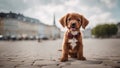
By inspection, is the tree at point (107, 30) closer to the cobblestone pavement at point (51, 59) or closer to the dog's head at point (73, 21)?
the cobblestone pavement at point (51, 59)

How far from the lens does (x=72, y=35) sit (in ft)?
13.8

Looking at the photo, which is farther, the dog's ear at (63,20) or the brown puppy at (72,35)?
the dog's ear at (63,20)

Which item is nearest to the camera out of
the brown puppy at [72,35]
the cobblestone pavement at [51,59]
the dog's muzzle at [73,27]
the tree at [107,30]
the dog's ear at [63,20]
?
the cobblestone pavement at [51,59]

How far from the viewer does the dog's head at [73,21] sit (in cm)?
403

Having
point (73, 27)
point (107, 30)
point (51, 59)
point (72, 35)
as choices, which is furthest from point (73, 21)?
point (107, 30)

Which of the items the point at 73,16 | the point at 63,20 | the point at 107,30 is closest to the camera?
the point at 73,16

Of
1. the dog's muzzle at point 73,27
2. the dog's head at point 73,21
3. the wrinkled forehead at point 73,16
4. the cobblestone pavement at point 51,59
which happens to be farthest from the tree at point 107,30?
the dog's muzzle at point 73,27

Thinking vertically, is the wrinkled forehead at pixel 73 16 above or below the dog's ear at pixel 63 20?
above

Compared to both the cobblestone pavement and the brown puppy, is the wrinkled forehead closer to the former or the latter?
the brown puppy

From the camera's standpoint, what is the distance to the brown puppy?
4.13 m

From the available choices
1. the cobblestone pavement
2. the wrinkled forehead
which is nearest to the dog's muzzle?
the wrinkled forehead

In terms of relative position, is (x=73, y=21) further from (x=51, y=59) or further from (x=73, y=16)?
(x=51, y=59)

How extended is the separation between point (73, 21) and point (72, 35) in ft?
1.13

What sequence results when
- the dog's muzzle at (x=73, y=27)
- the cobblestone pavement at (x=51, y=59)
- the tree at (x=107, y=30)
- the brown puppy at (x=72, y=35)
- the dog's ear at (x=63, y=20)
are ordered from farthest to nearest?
the tree at (x=107, y=30)
the dog's ear at (x=63, y=20)
the brown puppy at (x=72, y=35)
the dog's muzzle at (x=73, y=27)
the cobblestone pavement at (x=51, y=59)
